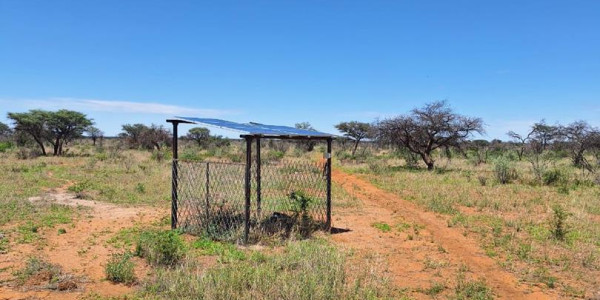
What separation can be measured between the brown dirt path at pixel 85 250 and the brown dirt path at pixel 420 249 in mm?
3870

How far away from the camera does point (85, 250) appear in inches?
281

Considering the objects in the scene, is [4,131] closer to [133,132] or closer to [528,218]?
[133,132]

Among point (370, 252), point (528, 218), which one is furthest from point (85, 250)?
point (528, 218)

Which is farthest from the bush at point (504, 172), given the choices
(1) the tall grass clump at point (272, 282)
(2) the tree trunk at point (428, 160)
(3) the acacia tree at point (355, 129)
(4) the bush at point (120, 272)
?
(3) the acacia tree at point (355, 129)

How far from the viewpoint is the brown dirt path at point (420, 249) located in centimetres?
580

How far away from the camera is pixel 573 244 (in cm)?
776

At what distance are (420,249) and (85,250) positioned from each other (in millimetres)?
5874

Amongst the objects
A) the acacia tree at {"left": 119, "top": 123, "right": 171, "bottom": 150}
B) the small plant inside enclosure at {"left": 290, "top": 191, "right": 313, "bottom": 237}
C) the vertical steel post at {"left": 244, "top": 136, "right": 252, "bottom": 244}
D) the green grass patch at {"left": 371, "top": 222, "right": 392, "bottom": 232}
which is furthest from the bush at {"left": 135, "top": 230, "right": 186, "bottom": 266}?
the acacia tree at {"left": 119, "top": 123, "right": 171, "bottom": 150}

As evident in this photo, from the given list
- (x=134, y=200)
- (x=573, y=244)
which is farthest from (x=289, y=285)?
(x=134, y=200)

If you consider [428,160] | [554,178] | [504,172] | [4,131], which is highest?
[4,131]

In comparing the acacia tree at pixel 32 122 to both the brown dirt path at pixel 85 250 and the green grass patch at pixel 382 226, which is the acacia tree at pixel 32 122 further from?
the green grass patch at pixel 382 226

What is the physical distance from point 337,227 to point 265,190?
19.1ft

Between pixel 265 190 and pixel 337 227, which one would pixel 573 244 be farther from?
pixel 265 190

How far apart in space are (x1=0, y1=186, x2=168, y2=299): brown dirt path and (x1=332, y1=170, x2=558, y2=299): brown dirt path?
3.87 m
